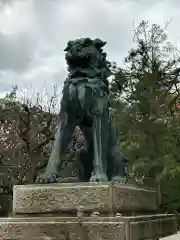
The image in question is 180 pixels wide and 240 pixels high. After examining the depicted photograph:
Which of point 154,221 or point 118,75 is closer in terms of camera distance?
point 154,221

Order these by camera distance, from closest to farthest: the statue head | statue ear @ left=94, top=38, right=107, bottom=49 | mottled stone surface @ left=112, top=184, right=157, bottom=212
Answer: mottled stone surface @ left=112, top=184, right=157, bottom=212, the statue head, statue ear @ left=94, top=38, right=107, bottom=49

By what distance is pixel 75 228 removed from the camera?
19.1ft

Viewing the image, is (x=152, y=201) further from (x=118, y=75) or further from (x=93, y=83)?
(x=118, y=75)

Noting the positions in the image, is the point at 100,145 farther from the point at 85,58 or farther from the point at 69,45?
the point at 69,45

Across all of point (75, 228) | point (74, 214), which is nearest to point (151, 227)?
point (74, 214)

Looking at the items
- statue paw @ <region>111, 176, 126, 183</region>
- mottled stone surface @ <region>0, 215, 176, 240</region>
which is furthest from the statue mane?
mottled stone surface @ <region>0, 215, 176, 240</region>

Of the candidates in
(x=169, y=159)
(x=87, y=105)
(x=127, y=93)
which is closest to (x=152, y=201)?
(x=87, y=105)

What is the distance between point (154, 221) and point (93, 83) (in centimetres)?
211

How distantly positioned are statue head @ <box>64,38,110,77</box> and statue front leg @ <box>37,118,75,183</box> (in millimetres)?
827

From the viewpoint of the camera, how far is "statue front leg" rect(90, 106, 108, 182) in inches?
262

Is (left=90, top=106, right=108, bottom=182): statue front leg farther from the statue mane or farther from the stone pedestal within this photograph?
the statue mane

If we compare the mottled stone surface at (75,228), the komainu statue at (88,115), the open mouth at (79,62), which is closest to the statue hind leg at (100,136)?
the komainu statue at (88,115)

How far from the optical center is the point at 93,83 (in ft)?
22.8

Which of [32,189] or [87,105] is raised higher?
[87,105]
